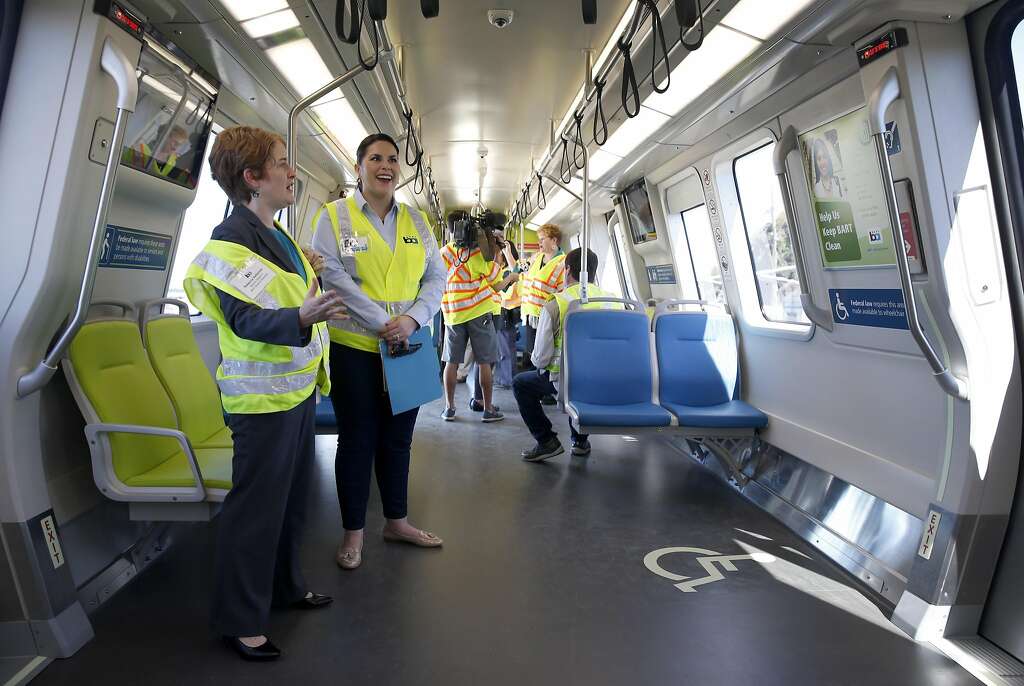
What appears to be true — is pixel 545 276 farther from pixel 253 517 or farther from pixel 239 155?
pixel 253 517

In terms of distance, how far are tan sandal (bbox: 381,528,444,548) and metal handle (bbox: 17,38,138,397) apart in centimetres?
188

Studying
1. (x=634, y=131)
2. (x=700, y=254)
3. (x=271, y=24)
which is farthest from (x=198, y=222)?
(x=700, y=254)

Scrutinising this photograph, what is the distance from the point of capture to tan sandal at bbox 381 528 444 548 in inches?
142

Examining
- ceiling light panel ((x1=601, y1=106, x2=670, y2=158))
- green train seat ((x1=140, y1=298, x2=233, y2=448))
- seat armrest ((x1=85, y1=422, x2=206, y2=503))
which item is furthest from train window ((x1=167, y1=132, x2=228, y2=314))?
ceiling light panel ((x1=601, y1=106, x2=670, y2=158))

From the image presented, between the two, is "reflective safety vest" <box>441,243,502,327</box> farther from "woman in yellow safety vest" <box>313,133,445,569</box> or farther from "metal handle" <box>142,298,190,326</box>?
"woman in yellow safety vest" <box>313,133,445,569</box>

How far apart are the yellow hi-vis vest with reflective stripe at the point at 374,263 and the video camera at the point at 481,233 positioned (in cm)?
361

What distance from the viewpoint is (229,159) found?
2350 mm

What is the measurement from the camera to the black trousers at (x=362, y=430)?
3.10m

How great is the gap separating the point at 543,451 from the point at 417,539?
2128mm

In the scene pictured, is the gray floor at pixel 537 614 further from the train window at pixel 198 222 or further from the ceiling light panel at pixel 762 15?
the ceiling light panel at pixel 762 15

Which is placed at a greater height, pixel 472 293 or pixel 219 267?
pixel 472 293

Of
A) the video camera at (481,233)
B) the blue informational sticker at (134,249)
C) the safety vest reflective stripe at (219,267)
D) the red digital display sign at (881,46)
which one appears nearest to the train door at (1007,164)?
the red digital display sign at (881,46)

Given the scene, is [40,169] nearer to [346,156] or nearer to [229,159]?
[229,159]

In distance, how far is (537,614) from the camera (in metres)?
2.92
